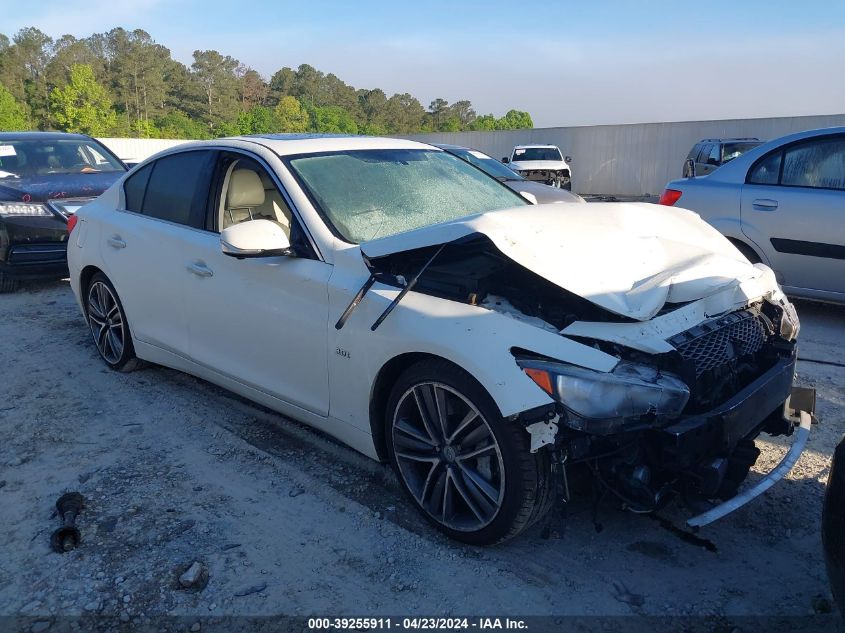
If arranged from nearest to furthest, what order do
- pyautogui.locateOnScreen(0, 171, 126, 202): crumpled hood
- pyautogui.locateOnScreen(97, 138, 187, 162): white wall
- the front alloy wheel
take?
the front alloy wheel
pyautogui.locateOnScreen(0, 171, 126, 202): crumpled hood
pyautogui.locateOnScreen(97, 138, 187, 162): white wall

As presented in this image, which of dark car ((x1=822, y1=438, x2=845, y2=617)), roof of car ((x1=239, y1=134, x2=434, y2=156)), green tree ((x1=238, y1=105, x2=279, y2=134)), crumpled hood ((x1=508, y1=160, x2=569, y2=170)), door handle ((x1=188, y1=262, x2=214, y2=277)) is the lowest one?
dark car ((x1=822, y1=438, x2=845, y2=617))

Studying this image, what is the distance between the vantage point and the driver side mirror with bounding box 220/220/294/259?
3213mm

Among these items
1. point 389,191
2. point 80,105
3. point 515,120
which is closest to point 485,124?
point 515,120

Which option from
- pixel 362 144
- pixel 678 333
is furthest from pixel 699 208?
pixel 678 333

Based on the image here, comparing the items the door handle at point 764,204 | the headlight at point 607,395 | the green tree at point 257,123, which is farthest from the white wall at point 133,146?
the headlight at point 607,395

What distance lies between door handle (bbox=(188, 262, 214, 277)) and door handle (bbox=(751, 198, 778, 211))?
15.7 ft

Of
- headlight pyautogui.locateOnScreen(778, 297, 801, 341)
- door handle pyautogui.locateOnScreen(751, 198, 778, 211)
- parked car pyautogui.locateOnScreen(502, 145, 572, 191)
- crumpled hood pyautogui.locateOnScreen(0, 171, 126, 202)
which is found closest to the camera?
headlight pyautogui.locateOnScreen(778, 297, 801, 341)

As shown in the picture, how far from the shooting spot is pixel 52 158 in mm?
8320

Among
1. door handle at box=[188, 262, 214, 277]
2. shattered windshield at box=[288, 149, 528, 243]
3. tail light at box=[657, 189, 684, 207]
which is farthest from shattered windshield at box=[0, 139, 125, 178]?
tail light at box=[657, 189, 684, 207]

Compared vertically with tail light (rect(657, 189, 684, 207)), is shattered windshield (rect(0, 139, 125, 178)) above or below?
above

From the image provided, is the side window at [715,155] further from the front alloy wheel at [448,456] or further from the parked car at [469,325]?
the front alloy wheel at [448,456]

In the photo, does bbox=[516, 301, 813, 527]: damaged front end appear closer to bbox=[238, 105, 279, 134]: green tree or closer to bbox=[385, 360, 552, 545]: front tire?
bbox=[385, 360, 552, 545]: front tire

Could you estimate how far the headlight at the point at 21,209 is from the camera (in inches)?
296

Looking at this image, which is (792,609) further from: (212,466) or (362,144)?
(362,144)
